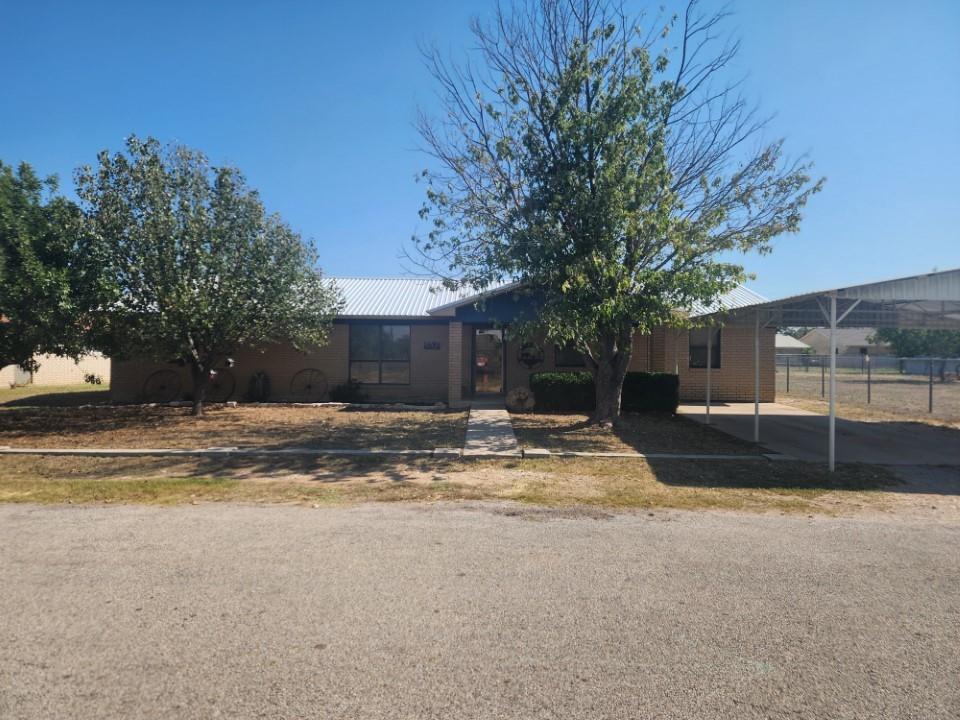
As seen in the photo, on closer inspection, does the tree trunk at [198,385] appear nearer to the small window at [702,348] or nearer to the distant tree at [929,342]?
the small window at [702,348]

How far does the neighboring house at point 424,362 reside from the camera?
56.1ft

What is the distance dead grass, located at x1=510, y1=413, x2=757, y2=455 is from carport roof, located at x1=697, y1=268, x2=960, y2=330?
2.27 metres

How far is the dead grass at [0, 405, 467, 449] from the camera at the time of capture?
10047 millimetres

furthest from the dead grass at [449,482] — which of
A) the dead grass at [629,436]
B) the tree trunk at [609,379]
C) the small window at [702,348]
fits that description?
the small window at [702,348]

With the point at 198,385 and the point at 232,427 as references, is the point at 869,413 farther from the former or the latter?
the point at 198,385

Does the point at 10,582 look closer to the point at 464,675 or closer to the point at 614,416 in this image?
the point at 464,675

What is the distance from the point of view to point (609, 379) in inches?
480

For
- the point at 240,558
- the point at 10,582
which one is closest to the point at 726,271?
the point at 240,558

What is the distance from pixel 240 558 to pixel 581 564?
2.56 meters

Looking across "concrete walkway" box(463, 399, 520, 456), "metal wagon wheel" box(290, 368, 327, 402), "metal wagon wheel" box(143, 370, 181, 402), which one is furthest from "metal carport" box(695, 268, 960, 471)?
"metal wagon wheel" box(143, 370, 181, 402)

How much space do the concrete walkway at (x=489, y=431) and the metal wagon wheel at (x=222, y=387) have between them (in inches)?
278

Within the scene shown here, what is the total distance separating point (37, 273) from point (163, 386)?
7387mm

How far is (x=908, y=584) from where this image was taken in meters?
4.11

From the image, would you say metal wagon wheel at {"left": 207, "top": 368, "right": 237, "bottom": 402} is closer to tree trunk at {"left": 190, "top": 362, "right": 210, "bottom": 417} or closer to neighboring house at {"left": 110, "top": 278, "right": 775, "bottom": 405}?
neighboring house at {"left": 110, "top": 278, "right": 775, "bottom": 405}
